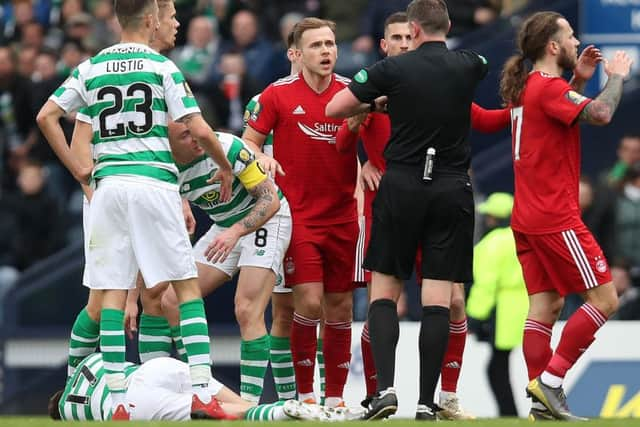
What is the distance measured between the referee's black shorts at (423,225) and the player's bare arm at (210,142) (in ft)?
2.91

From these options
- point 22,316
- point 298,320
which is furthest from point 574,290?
point 22,316

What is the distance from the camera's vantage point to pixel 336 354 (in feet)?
33.4

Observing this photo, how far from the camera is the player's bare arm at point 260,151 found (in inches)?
376

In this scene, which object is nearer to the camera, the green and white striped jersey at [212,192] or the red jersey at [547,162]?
the red jersey at [547,162]

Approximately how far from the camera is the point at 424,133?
868cm

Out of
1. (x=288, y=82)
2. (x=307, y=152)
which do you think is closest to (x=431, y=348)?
(x=307, y=152)

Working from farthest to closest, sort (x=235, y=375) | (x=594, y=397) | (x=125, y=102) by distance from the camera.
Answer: (x=235, y=375)
(x=594, y=397)
(x=125, y=102)

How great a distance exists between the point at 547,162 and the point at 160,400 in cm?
265

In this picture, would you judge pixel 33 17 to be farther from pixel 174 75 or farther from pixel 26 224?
pixel 174 75

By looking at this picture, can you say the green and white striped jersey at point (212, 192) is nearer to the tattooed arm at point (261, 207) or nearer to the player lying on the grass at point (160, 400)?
the tattooed arm at point (261, 207)

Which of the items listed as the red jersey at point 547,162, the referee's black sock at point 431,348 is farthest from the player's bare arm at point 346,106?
the referee's black sock at point 431,348

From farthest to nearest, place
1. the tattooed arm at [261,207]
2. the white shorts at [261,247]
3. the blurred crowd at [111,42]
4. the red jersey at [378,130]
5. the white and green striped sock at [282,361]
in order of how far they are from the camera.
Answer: the blurred crowd at [111,42]
the white and green striped sock at [282,361]
the white shorts at [261,247]
the red jersey at [378,130]
the tattooed arm at [261,207]

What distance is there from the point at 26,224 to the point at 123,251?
827 centimetres

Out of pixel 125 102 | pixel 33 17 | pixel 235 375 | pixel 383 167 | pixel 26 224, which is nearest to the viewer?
pixel 125 102
